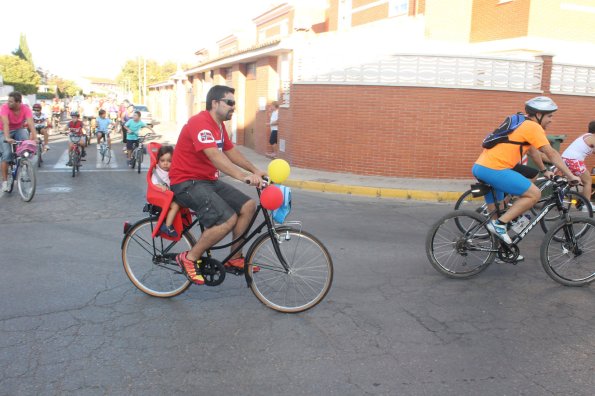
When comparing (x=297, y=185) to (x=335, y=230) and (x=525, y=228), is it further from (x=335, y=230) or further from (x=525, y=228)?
(x=525, y=228)

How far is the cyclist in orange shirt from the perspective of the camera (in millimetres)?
5344

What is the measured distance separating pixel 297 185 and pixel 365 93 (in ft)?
9.58

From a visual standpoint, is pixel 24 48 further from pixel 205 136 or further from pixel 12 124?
pixel 205 136

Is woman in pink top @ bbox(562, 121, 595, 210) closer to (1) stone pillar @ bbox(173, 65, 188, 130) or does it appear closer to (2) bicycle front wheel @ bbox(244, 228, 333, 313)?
(2) bicycle front wheel @ bbox(244, 228, 333, 313)

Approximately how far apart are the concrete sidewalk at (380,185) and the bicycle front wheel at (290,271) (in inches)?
263

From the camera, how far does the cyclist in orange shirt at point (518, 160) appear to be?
5.34m

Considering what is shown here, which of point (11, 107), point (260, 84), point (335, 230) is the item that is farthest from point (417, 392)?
point (260, 84)

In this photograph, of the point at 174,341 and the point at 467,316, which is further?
the point at 467,316

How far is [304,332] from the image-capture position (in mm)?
4152

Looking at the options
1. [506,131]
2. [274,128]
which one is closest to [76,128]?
[274,128]

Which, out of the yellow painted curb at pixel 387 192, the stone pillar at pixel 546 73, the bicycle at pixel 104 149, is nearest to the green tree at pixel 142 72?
the bicycle at pixel 104 149

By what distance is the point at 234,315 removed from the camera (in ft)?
14.6

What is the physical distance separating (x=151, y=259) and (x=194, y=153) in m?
1.19

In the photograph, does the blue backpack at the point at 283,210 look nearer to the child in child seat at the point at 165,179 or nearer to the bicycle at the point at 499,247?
the child in child seat at the point at 165,179
